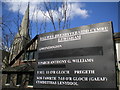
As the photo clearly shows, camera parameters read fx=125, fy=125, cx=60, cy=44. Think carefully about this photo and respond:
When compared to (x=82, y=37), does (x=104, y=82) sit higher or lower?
lower

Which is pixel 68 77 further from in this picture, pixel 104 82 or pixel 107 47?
pixel 107 47

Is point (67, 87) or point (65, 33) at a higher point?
point (65, 33)

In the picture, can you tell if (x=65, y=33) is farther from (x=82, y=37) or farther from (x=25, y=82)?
(x=25, y=82)

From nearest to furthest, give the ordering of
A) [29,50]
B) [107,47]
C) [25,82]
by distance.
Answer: [107,47] < [25,82] < [29,50]

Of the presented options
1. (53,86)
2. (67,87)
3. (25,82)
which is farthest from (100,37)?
(25,82)

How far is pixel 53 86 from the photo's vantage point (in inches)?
221

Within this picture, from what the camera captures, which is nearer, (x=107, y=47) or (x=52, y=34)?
(x=107, y=47)

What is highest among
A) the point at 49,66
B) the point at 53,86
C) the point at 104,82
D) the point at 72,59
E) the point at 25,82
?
the point at 72,59

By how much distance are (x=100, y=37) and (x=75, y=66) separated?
1576mm

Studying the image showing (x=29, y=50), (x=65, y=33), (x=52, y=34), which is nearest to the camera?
(x=65, y=33)

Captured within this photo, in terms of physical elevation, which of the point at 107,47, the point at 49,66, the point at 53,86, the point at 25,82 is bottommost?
the point at 25,82

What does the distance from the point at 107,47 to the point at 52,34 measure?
280cm

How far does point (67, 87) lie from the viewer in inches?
207

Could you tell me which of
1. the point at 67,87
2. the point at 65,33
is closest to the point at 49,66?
the point at 67,87
